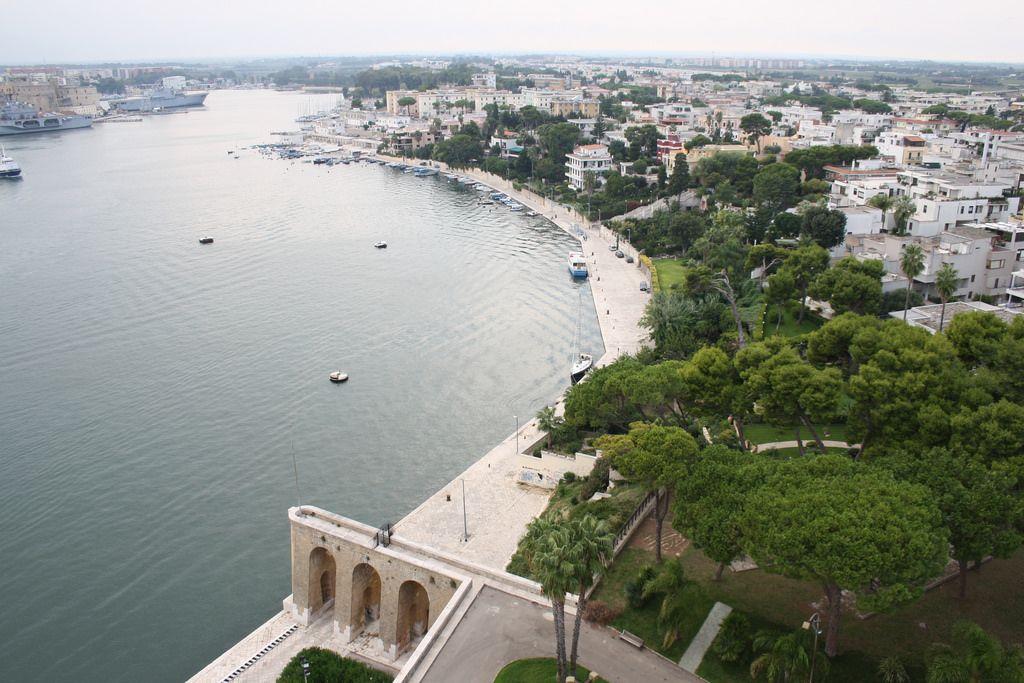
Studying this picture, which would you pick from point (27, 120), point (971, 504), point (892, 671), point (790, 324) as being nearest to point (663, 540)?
point (892, 671)

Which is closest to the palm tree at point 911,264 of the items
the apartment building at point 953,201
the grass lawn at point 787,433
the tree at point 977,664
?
the grass lawn at point 787,433

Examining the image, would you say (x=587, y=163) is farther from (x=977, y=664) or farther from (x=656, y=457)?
(x=977, y=664)

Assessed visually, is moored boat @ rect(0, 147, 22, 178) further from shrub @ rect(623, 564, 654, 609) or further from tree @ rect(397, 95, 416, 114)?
shrub @ rect(623, 564, 654, 609)

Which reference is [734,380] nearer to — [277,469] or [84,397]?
[277,469]

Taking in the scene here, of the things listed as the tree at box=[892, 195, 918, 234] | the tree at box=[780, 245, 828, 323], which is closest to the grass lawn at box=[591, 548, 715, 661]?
the tree at box=[780, 245, 828, 323]

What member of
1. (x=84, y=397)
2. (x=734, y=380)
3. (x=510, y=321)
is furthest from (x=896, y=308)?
(x=84, y=397)

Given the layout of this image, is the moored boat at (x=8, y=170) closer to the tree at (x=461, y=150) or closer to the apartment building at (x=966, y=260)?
the tree at (x=461, y=150)
